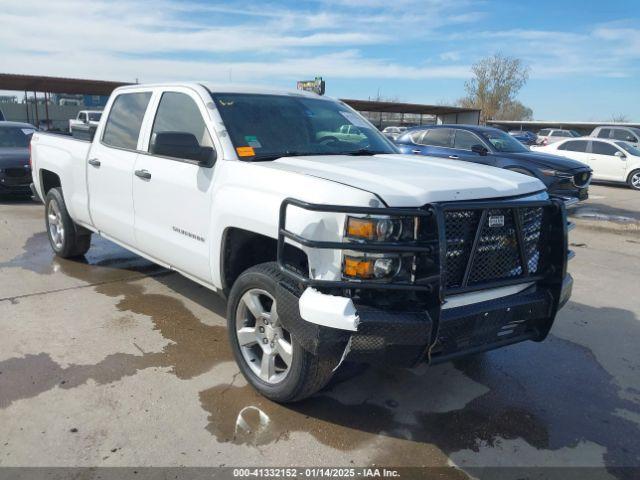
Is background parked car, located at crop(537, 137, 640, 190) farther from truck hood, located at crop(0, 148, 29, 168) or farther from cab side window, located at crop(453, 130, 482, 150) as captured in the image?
truck hood, located at crop(0, 148, 29, 168)

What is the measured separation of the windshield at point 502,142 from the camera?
433 inches

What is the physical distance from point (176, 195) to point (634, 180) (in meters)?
16.9

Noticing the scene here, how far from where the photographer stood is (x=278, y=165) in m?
3.42

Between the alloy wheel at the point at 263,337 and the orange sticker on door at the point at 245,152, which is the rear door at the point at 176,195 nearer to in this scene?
the orange sticker on door at the point at 245,152

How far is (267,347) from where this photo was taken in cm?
332

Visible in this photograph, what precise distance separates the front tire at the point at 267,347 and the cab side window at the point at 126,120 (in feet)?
6.84

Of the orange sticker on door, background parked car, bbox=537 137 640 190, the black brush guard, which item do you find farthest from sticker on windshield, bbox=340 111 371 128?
background parked car, bbox=537 137 640 190

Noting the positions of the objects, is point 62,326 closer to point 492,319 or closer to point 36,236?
point 492,319

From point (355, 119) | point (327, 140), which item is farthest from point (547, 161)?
point (327, 140)

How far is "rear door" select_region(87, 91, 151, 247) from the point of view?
4.68 m

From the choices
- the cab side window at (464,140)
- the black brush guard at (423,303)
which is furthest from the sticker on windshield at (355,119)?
the cab side window at (464,140)

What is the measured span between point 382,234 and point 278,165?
1027mm

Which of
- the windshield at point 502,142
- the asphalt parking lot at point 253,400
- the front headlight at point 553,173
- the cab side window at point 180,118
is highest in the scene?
the cab side window at point 180,118

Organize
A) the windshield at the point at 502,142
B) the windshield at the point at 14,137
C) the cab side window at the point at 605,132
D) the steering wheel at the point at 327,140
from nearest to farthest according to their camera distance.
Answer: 1. the steering wheel at the point at 327,140
2. the windshield at the point at 502,142
3. the windshield at the point at 14,137
4. the cab side window at the point at 605,132
